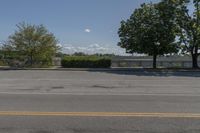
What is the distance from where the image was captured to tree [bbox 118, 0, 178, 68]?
45.9m

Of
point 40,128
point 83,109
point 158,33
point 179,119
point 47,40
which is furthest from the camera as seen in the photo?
point 47,40

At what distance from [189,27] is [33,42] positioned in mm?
17423

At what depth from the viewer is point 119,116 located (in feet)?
33.4

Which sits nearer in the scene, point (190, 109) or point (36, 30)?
point (190, 109)

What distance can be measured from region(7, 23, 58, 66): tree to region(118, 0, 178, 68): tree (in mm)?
9107

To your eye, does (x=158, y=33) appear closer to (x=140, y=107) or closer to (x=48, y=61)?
(x=48, y=61)

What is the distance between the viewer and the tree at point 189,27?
45453 millimetres

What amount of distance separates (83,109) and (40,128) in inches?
111

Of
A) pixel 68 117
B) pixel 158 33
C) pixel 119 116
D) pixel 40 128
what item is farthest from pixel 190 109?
pixel 158 33

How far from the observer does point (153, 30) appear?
46094 mm

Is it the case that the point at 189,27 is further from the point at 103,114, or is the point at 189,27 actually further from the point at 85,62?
the point at 103,114

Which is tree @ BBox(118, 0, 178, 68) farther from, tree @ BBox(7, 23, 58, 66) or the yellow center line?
the yellow center line

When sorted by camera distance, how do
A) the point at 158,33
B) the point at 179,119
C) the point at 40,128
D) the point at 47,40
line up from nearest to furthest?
the point at 40,128
the point at 179,119
the point at 158,33
the point at 47,40

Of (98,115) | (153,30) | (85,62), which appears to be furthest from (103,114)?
(85,62)
